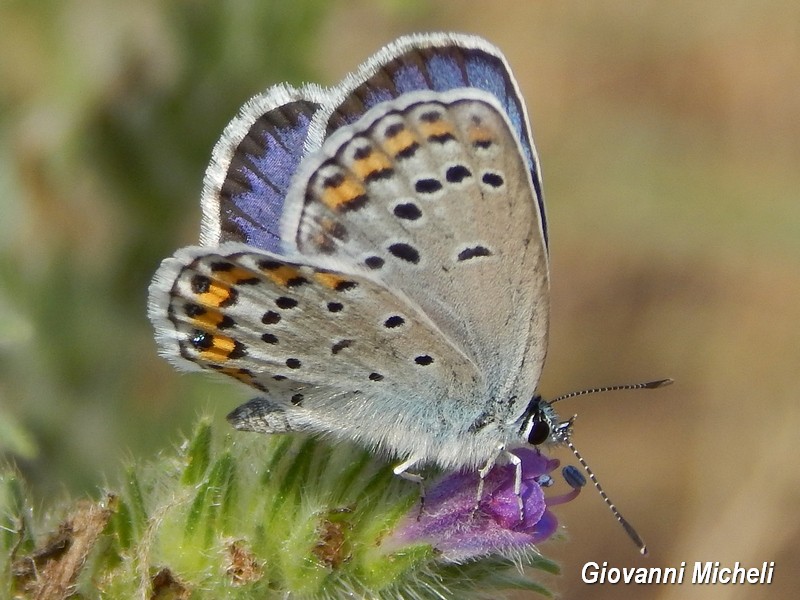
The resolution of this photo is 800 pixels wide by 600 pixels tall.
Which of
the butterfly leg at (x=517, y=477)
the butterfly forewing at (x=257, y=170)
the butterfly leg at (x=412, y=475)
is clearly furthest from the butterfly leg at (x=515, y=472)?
the butterfly forewing at (x=257, y=170)

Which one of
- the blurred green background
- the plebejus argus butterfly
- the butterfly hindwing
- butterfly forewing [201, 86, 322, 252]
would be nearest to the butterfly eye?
the plebejus argus butterfly

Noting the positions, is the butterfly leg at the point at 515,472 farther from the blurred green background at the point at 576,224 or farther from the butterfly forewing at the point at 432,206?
the blurred green background at the point at 576,224

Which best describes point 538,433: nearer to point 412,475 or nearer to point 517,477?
point 517,477

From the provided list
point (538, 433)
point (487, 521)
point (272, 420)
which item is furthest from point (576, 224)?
point (272, 420)

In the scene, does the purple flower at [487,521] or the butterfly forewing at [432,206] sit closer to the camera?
the butterfly forewing at [432,206]

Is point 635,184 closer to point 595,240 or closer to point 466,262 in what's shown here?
point 595,240

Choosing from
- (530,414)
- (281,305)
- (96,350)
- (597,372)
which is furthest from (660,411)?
(281,305)

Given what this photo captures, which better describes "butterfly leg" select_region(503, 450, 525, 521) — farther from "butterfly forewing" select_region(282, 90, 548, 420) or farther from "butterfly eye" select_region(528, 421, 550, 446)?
"butterfly forewing" select_region(282, 90, 548, 420)
